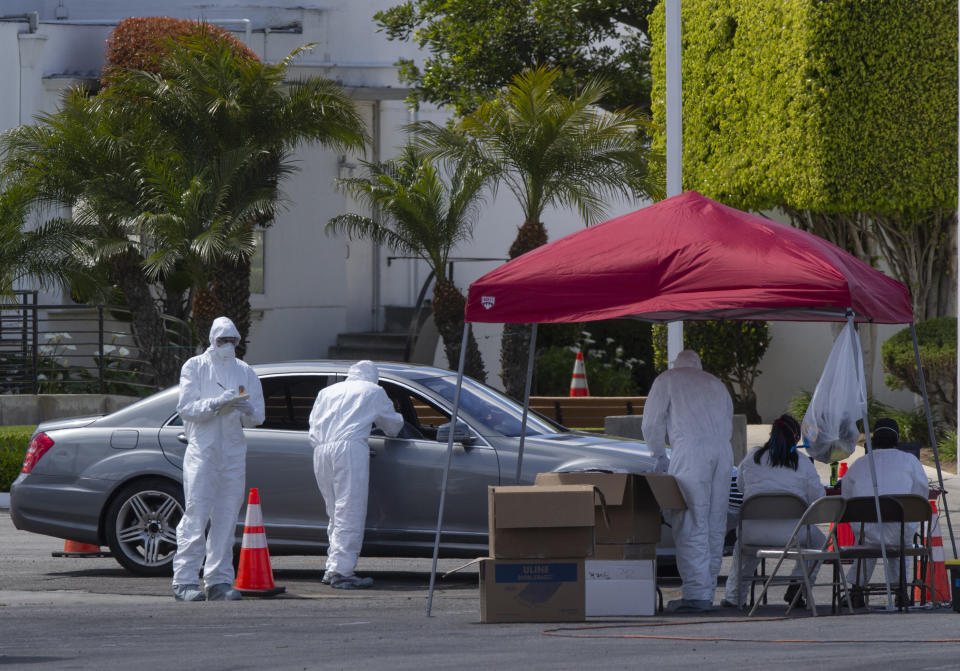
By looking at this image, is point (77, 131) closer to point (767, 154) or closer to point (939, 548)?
point (767, 154)

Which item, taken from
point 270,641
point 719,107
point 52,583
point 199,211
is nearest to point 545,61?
point 719,107

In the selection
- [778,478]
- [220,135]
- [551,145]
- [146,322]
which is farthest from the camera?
[146,322]

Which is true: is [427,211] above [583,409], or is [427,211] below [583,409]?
above

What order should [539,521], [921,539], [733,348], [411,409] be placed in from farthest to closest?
[733,348], [411,409], [921,539], [539,521]

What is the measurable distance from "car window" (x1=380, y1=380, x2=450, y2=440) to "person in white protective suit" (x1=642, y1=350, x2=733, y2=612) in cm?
188

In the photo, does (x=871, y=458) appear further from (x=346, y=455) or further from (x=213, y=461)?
(x=213, y=461)

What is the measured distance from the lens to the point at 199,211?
67.9ft

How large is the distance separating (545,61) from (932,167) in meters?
7.85

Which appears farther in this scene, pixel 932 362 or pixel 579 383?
pixel 579 383

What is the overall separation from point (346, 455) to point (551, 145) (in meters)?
11.9

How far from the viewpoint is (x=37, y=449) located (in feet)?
35.7

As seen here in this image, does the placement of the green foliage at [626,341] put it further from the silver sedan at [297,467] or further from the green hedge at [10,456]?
the silver sedan at [297,467]

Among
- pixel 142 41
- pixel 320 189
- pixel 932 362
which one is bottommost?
pixel 932 362

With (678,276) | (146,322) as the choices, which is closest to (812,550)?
(678,276)
